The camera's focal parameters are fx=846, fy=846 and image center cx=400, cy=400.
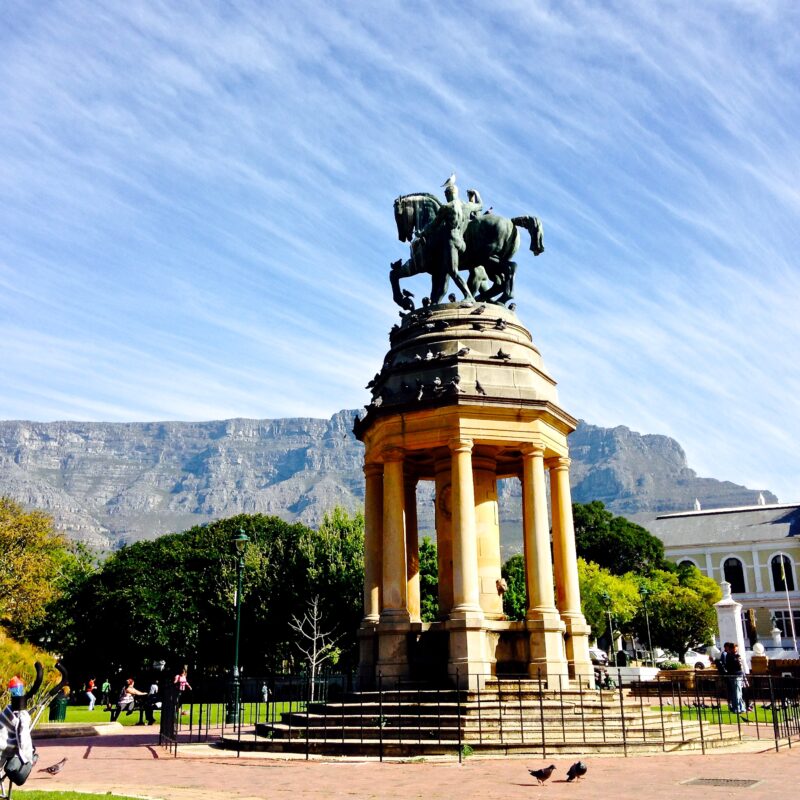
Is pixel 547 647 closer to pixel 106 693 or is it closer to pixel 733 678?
pixel 733 678

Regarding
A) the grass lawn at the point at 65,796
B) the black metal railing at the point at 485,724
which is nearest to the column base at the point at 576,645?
the black metal railing at the point at 485,724

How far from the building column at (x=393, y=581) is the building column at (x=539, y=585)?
3192 millimetres

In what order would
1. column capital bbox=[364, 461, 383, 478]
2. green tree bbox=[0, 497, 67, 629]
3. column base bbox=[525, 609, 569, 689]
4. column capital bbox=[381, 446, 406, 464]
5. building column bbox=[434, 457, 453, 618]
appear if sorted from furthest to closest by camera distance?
green tree bbox=[0, 497, 67, 629] < column capital bbox=[364, 461, 383, 478] < building column bbox=[434, 457, 453, 618] < column capital bbox=[381, 446, 406, 464] < column base bbox=[525, 609, 569, 689]

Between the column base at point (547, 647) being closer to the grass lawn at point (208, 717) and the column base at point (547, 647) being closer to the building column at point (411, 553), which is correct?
the building column at point (411, 553)

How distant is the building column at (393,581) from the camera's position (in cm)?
2100

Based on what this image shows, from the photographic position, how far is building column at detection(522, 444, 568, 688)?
2060cm

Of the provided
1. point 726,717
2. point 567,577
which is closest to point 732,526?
point 726,717

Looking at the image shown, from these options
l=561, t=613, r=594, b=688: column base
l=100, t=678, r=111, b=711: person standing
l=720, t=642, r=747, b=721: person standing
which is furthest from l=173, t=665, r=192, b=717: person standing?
l=100, t=678, r=111, b=711: person standing

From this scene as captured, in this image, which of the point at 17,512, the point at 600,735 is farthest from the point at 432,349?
the point at 17,512

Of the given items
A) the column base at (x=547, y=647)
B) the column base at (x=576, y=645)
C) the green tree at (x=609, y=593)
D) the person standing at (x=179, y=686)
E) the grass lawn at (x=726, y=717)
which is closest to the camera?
the column base at (x=547, y=647)

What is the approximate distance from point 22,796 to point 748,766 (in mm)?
11104

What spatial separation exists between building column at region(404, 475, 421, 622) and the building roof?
9062 centimetres

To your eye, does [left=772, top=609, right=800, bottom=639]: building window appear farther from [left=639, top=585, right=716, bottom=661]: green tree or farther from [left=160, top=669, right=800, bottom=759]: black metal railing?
[left=160, top=669, right=800, bottom=759]: black metal railing

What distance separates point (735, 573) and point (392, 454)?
95.0 m
